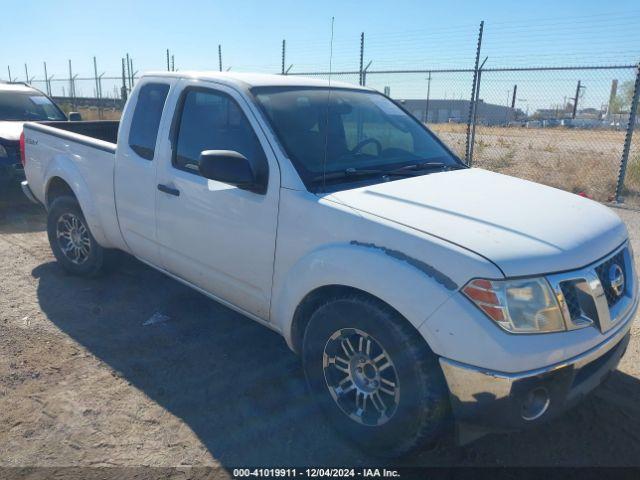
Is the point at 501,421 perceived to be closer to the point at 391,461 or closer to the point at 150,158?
the point at 391,461

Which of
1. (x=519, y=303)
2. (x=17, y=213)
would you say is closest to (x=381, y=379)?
(x=519, y=303)

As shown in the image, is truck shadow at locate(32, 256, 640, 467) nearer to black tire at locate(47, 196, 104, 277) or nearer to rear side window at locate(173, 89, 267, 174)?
black tire at locate(47, 196, 104, 277)

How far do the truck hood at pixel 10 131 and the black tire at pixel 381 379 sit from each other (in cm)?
656

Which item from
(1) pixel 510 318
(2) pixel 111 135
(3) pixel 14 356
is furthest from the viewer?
(2) pixel 111 135

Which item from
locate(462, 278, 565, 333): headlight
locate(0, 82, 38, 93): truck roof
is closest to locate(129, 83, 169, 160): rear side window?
locate(462, 278, 565, 333): headlight

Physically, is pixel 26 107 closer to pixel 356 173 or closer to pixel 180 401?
pixel 180 401

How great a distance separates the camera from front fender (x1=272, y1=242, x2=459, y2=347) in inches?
92.3

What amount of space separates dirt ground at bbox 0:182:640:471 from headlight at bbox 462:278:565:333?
89 cm

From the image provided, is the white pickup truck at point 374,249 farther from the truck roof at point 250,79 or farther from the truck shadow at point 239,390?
the truck shadow at point 239,390

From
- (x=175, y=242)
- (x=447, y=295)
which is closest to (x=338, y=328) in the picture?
(x=447, y=295)

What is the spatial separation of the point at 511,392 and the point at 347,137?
2025 mm

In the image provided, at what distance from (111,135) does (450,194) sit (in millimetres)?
4796

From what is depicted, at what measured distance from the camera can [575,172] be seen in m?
10.7

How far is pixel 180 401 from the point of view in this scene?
3273mm
